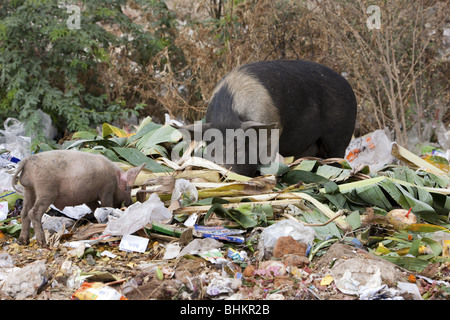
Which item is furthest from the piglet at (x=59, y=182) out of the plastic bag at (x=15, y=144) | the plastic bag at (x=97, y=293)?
the plastic bag at (x=15, y=144)

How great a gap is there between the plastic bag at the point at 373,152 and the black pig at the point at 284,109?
0.85 m

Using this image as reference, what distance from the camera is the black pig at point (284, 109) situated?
415 cm

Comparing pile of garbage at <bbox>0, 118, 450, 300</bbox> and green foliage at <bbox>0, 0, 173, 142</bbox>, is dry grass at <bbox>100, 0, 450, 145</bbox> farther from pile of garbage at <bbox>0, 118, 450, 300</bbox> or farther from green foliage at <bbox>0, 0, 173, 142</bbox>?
pile of garbage at <bbox>0, 118, 450, 300</bbox>

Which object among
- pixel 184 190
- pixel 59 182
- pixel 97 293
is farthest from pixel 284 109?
pixel 97 293

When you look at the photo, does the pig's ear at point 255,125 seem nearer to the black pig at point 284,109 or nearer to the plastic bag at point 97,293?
the black pig at point 284,109

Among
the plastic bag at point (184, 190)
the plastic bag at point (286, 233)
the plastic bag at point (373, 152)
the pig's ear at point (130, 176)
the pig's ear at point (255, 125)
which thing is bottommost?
the plastic bag at point (373, 152)

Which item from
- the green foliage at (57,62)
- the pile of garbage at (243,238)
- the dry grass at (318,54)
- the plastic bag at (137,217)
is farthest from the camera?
the dry grass at (318,54)

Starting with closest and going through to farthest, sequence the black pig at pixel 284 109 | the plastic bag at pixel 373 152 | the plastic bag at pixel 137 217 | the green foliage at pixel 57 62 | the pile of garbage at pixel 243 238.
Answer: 1. the pile of garbage at pixel 243 238
2. the plastic bag at pixel 137 217
3. the black pig at pixel 284 109
4. the plastic bag at pixel 373 152
5. the green foliage at pixel 57 62

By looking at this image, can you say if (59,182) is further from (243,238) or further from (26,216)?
(243,238)

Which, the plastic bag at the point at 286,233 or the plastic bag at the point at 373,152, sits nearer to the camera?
the plastic bag at the point at 286,233

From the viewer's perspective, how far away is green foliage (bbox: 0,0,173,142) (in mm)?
6043

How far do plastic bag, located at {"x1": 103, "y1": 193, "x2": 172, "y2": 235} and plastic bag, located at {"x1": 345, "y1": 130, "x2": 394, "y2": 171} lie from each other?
2764 millimetres

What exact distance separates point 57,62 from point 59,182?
371 cm

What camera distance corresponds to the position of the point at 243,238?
10.4 ft
